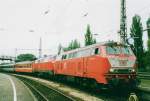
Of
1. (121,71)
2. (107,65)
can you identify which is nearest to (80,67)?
(107,65)

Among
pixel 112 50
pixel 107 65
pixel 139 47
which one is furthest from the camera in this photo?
pixel 139 47

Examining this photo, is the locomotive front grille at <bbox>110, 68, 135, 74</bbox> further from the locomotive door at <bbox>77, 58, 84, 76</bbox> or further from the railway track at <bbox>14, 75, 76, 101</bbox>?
the locomotive door at <bbox>77, 58, 84, 76</bbox>

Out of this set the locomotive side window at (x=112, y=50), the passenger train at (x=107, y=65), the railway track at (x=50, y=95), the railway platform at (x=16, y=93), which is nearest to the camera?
the passenger train at (x=107, y=65)

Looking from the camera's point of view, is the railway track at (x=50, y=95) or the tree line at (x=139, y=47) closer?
the railway track at (x=50, y=95)

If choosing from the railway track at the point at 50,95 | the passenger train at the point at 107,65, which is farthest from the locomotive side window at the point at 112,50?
the railway track at the point at 50,95

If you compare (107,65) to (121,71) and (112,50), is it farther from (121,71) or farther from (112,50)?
(112,50)

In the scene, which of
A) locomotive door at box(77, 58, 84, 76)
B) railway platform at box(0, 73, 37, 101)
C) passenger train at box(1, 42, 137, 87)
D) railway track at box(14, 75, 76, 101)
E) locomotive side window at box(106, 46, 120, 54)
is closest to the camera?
passenger train at box(1, 42, 137, 87)

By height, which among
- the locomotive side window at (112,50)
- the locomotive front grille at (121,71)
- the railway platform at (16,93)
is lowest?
the railway platform at (16,93)

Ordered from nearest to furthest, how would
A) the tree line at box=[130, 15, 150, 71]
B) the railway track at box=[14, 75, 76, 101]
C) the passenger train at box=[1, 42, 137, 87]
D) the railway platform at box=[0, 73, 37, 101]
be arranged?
1. the passenger train at box=[1, 42, 137, 87]
2. the railway track at box=[14, 75, 76, 101]
3. the railway platform at box=[0, 73, 37, 101]
4. the tree line at box=[130, 15, 150, 71]

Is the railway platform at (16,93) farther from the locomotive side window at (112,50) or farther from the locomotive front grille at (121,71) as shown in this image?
the locomotive side window at (112,50)

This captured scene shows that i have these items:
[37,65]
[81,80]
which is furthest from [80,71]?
[37,65]

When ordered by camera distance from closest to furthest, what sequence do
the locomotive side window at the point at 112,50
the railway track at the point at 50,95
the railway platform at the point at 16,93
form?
the railway track at the point at 50,95 < the locomotive side window at the point at 112,50 < the railway platform at the point at 16,93

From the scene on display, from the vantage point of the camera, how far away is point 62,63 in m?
27.5

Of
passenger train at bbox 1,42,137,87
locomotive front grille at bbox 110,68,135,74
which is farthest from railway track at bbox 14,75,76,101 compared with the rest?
locomotive front grille at bbox 110,68,135,74
